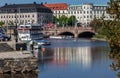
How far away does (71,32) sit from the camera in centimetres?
12131

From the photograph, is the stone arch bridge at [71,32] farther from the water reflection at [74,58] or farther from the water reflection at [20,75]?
the water reflection at [20,75]

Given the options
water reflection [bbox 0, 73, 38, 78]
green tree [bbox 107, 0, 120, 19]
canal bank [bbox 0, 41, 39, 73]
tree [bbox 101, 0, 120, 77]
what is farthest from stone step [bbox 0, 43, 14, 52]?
green tree [bbox 107, 0, 120, 19]

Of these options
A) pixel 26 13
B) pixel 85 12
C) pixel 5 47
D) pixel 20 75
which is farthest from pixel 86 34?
pixel 20 75

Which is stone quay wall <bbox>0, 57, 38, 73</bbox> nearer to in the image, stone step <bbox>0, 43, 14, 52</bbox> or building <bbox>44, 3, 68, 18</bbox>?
stone step <bbox>0, 43, 14, 52</bbox>

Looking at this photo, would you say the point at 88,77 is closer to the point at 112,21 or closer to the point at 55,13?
the point at 112,21

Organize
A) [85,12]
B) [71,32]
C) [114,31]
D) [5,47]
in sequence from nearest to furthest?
[114,31] < [5,47] < [71,32] < [85,12]

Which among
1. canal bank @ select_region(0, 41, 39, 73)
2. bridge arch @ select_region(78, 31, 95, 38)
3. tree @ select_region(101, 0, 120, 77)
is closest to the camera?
tree @ select_region(101, 0, 120, 77)

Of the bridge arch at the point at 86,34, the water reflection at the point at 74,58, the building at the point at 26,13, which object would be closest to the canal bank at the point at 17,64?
the water reflection at the point at 74,58

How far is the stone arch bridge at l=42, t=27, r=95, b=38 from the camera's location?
388ft

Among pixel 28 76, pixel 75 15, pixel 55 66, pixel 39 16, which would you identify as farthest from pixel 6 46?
pixel 75 15

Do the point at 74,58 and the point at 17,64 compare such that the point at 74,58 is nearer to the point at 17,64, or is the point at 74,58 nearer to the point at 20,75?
the point at 17,64

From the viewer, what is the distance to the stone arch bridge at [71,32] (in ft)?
388

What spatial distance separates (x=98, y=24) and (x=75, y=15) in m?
158

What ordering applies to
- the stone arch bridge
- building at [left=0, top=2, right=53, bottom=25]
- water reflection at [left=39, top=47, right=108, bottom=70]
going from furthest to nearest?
building at [left=0, top=2, right=53, bottom=25] → the stone arch bridge → water reflection at [left=39, top=47, right=108, bottom=70]
